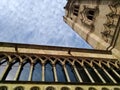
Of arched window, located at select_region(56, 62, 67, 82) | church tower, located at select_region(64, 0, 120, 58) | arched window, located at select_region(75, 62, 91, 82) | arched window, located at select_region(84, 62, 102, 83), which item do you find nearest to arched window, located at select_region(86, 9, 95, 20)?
church tower, located at select_region(64, 0, 120, 58)

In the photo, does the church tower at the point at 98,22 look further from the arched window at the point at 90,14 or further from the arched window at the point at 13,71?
the arched window at the point at 13,71

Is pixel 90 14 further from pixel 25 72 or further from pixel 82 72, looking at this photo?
pixel 25 72

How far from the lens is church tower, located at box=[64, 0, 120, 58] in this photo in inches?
773

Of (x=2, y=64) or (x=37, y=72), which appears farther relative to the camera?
(x=2, y=64)

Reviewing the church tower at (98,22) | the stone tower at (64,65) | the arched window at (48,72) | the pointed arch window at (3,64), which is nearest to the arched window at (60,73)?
the stone tower at (64,65)

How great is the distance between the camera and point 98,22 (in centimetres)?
2409

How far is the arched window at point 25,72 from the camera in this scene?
1258 cm

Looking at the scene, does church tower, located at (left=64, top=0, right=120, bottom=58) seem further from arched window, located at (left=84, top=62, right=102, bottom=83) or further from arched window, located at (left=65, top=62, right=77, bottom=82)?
arched window, located at (left=65, top=62, right=77, bottom=82)

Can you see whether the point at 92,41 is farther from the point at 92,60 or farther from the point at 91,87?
the point at 91,87

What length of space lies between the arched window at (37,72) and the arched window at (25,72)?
37 cm

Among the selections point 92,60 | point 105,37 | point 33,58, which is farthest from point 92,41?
A: point 33,58

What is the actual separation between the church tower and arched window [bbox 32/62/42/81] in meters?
6.38

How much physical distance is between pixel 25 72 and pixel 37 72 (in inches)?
25.4

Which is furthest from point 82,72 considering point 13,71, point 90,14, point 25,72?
point 90,14
